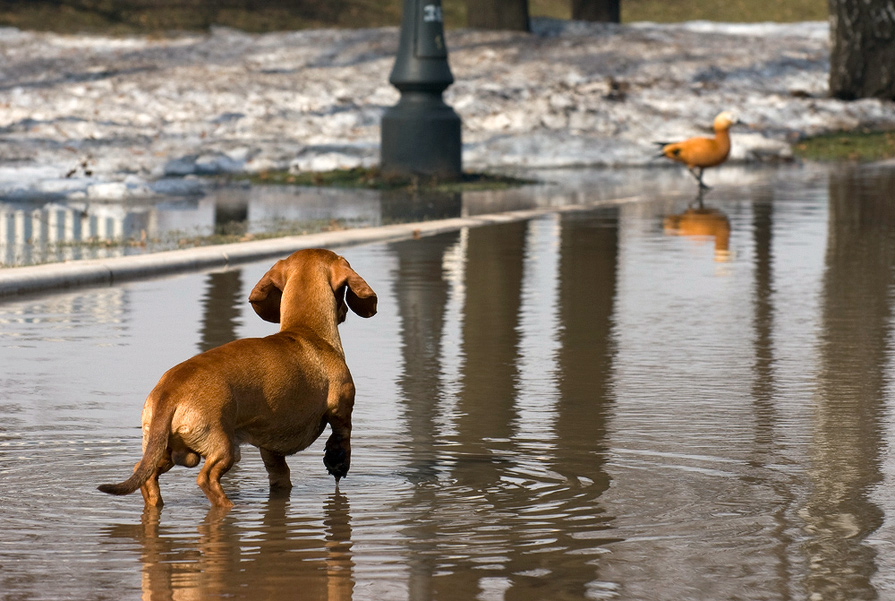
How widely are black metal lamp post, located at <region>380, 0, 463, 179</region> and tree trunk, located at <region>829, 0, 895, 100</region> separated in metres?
12.2

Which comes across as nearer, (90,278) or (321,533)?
(321,533)

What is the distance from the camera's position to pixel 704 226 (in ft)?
55.5

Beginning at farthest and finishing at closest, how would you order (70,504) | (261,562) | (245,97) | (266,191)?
1. (245,97)
2. (266,191)
3. (70,504)
4. (261,562)

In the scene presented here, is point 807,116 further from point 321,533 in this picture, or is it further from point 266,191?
point 321,533

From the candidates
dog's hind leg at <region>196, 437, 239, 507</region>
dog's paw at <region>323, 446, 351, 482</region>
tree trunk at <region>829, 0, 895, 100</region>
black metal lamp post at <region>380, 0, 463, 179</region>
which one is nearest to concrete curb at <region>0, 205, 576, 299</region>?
black metal lamp post at <region>380, 0, 463, 179</region>

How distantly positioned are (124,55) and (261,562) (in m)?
31.2

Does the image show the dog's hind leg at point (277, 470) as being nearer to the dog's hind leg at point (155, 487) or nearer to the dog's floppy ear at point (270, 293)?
the dog's hind leg at point (155, 487)

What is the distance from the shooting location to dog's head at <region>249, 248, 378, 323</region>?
20.3 ft

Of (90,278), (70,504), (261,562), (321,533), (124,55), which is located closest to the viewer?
(261,562)

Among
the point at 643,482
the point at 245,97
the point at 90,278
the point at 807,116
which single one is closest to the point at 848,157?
the point at 807,116

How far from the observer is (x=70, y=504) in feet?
19.8

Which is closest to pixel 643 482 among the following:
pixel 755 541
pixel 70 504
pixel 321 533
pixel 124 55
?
pixel 755 541

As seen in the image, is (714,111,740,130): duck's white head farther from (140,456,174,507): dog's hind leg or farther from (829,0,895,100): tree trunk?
(140,456,174,507): dog's hind leg

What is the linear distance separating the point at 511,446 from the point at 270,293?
1283 mm
